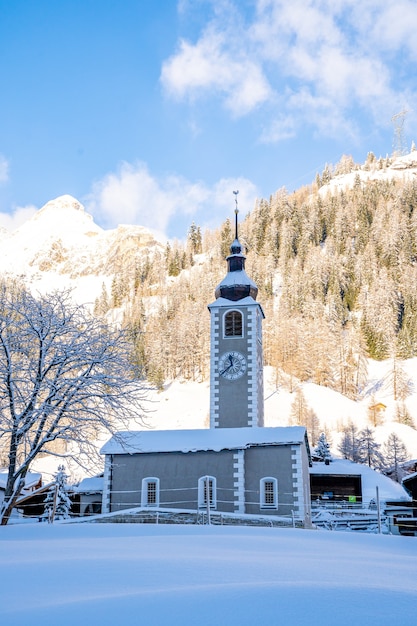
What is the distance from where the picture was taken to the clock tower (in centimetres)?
2939

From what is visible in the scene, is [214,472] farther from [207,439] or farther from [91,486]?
[91,486]

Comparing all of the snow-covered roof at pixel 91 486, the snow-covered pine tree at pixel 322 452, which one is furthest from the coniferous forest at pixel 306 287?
the snow-covered roof at pixel 91 486

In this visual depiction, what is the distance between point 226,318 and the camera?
31.1m

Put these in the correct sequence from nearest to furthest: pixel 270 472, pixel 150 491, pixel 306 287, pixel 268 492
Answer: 1. pixel 268 492
2. pixel 270 472
3. pixel 150 491
4. pixel 306 287

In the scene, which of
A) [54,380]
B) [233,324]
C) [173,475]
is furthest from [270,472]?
[54,380]

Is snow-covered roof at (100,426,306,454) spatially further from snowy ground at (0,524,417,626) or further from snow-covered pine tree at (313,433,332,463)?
snow-covered pine tree at (313,433,332,463)

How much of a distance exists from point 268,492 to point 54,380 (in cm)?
1142

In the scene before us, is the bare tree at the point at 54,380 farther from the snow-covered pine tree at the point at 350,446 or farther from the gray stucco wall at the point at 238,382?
the snow-covered pine tree at the point at 350,446

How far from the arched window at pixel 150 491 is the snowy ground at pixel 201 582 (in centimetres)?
1484

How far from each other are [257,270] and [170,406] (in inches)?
1917

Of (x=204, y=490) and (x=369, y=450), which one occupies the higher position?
(x=369, y=450)

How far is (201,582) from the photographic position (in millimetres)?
5773

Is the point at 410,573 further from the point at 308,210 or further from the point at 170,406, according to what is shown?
the point at 308,210

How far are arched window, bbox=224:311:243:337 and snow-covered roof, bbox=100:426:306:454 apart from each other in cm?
561
